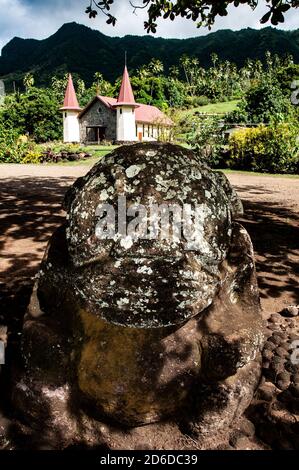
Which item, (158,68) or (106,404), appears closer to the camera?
(106,404)

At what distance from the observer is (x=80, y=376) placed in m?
2.63

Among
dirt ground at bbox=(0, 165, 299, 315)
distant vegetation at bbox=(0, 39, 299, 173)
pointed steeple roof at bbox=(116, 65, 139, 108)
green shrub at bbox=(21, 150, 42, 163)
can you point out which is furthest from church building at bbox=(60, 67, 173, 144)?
dirt ground at bbox=(0, 165, 299, 315)

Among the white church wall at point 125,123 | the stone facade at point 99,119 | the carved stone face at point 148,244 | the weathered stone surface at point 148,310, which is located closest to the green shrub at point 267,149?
the weathered stone surface at point 148,310

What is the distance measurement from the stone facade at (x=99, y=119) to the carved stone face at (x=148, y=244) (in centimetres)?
5739

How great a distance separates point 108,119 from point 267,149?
134ft

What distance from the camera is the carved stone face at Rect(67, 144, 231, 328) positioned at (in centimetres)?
218

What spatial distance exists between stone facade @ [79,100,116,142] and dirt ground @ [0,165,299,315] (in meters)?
45.1

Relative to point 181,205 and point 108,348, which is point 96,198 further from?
point 108,348

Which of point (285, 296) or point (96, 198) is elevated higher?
point (96, 198)

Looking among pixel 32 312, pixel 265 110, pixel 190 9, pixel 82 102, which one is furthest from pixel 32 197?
pixel 82 102

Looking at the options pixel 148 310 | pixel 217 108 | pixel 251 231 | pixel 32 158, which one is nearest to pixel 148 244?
pixel 148 310

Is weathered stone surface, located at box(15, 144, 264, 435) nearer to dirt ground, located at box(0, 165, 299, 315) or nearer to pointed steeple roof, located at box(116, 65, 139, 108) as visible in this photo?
dirt ground, located at box(0, 165, 299, 315)

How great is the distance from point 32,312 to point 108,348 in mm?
635

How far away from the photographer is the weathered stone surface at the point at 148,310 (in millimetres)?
2211
